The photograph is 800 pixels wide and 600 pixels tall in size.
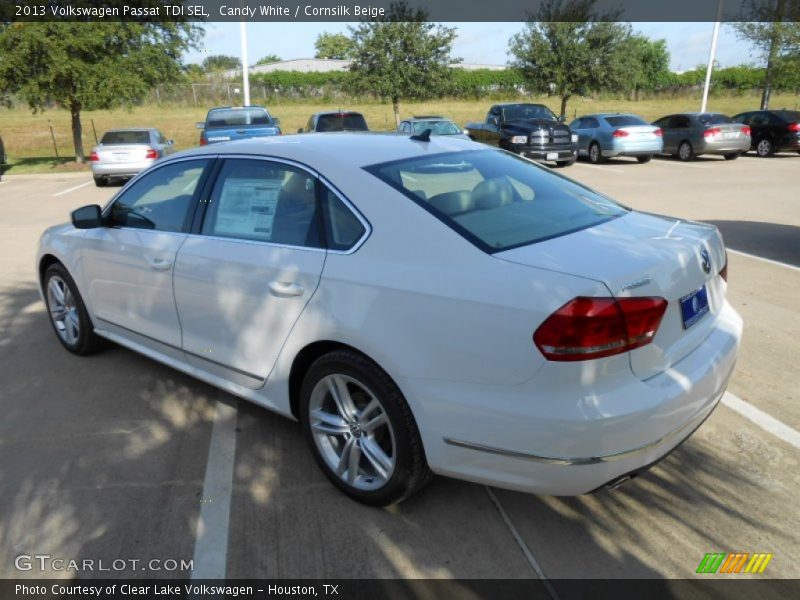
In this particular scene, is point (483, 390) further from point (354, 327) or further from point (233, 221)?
point (233, 221)

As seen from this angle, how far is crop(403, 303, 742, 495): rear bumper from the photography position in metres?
2.27

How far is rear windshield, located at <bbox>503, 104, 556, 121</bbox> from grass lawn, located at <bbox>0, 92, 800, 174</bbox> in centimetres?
1210

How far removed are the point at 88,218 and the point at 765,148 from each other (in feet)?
72.9

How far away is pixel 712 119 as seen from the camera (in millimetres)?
19719

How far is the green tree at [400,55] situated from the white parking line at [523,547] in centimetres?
2781

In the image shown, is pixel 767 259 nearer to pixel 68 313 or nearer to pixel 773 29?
pixel 68 313

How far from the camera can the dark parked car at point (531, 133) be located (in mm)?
17766

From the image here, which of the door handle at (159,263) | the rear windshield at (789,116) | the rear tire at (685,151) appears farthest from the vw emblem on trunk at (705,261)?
the rear windshield at (789,116)

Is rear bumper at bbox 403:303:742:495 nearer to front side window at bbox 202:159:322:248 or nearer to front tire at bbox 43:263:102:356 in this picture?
front side window at bbox 202:159:322:248

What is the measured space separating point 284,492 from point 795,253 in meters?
7.17

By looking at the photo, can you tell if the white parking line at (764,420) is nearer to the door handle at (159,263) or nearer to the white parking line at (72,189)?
the door handle at (159,263)

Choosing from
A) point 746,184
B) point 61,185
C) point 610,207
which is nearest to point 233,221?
point 610,207

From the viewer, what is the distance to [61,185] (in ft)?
58.0

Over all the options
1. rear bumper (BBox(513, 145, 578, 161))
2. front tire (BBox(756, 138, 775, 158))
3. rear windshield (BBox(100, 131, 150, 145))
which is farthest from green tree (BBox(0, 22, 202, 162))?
front tire (BBox(756, 138, 775, 158))
